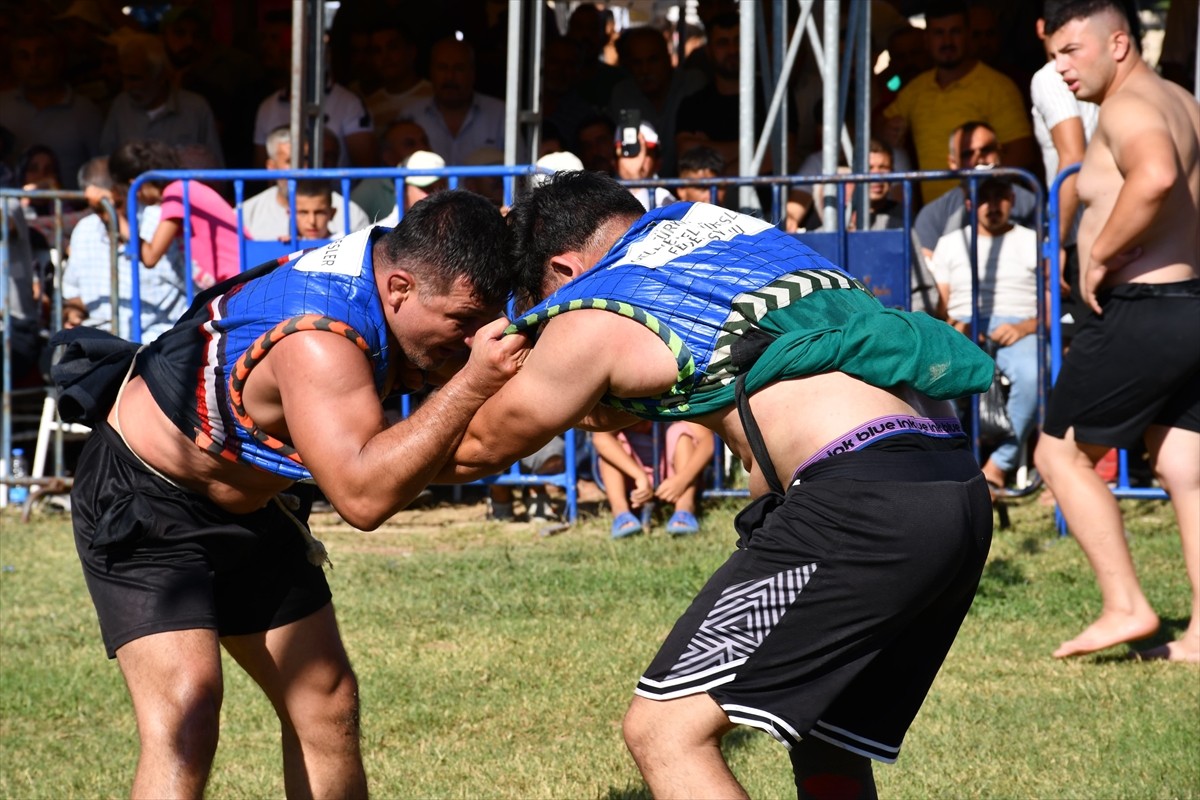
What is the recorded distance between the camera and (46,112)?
401 inches

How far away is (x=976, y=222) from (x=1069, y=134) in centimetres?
80

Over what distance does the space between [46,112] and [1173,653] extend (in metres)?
8.27

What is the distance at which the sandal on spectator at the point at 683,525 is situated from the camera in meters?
7.17

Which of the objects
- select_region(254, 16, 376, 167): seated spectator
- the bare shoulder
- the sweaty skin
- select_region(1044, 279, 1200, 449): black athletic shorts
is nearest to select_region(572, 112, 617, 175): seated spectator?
select_region(254, 16, 376, 167): seated spectator

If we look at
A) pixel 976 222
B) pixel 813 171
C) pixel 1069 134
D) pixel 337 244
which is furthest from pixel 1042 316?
pixel 337 244

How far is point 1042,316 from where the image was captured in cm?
713

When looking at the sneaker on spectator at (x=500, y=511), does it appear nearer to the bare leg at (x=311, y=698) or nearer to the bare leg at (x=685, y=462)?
the bare leg at (x=685, y=462)

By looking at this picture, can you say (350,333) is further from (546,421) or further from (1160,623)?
(1160,623)

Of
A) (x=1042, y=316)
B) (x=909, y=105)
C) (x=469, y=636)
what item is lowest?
(x=469, y=636)

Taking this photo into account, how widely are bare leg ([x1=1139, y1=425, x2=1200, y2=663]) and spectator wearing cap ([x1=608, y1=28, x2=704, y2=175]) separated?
468 centimetres

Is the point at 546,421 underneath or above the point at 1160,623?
above

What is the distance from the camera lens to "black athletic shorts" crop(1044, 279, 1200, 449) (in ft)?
17.2

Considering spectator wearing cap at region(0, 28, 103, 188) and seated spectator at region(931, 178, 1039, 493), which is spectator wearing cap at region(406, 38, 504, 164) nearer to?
spectator wearing cap at region(0, 28, 103, 188)

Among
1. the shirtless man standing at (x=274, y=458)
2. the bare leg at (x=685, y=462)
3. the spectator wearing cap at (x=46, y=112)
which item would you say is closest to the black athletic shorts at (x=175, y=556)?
the shirtless man standing at (x=274, y=458)
